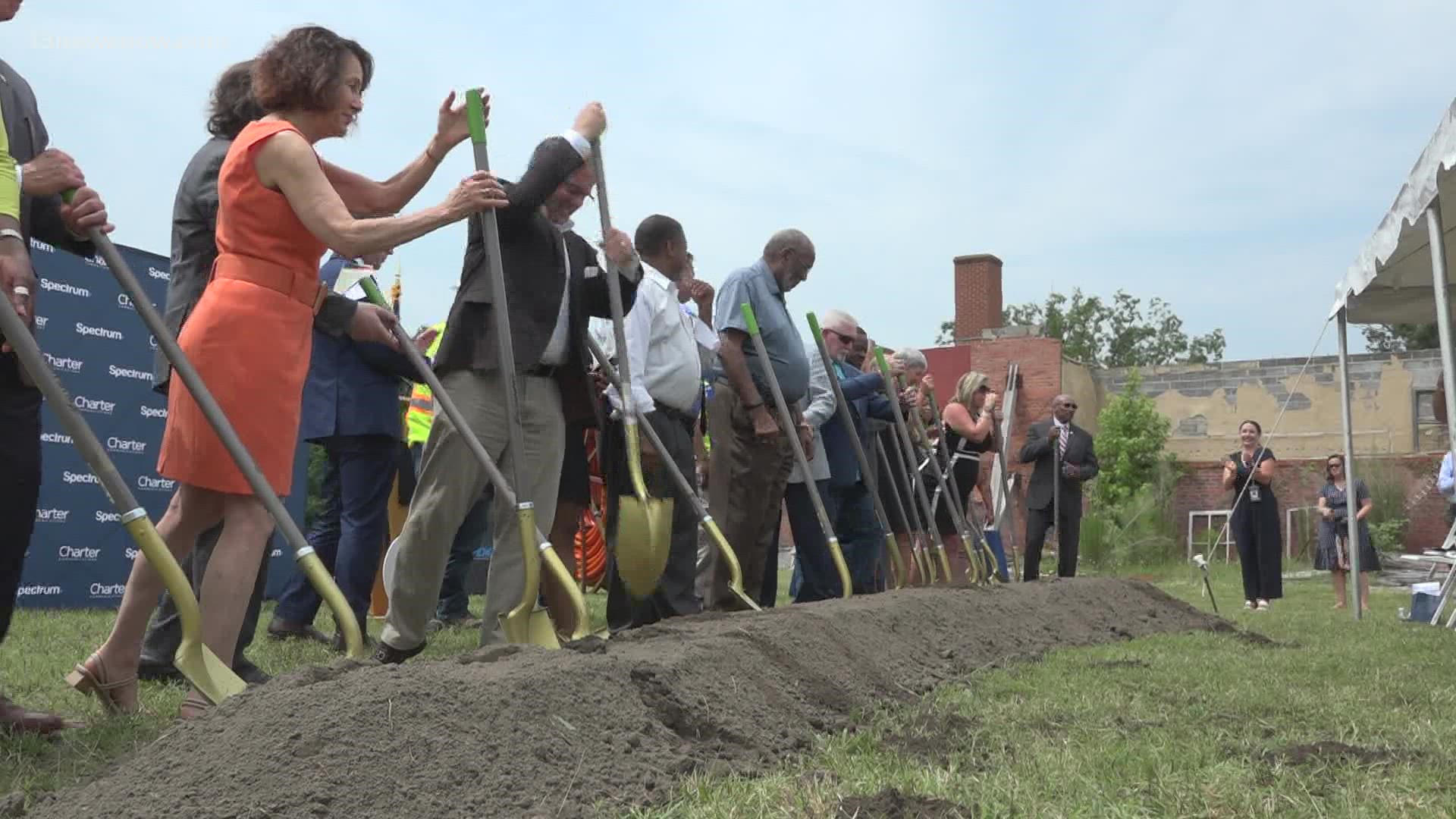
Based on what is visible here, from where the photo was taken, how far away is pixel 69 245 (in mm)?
3625

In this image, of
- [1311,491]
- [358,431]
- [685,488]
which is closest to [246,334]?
[358,431]

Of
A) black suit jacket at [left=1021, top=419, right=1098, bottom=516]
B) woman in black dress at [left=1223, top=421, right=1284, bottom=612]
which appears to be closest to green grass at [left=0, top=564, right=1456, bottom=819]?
black suit jacket at [left=1021, top=419, right=1098, bottom=516]

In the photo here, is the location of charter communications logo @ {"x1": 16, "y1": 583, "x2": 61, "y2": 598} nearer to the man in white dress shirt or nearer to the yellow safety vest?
the yellow safety vest

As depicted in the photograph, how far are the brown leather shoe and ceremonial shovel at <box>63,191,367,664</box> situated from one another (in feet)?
2.19

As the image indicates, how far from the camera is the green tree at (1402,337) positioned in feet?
182

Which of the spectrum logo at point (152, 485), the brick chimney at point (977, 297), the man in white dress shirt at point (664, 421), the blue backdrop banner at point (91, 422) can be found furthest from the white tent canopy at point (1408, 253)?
the brick chimney at point (977, 297)

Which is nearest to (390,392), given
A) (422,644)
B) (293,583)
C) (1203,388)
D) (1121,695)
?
(293,583)

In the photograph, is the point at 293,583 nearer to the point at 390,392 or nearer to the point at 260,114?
the point at 390,392

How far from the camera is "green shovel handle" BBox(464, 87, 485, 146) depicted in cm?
421

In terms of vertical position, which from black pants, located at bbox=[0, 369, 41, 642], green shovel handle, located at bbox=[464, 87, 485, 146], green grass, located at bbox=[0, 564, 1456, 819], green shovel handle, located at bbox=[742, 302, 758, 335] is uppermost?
green shovel handle, located at bbox=[464, 87, 485, 146]

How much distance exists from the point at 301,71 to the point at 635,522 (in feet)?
6.92

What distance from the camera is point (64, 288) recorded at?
8141mm

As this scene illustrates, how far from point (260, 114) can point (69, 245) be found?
848 mm

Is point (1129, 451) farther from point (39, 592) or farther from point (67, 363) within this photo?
point (39, 592)
